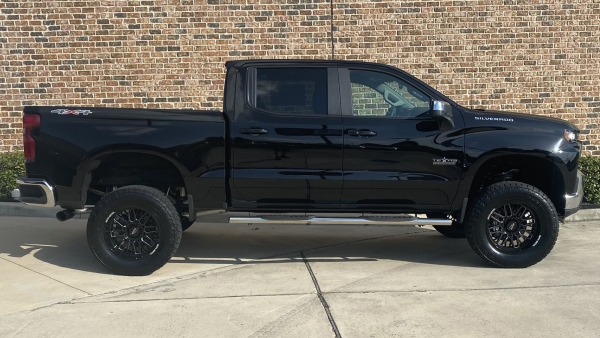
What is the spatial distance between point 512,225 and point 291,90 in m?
2.61

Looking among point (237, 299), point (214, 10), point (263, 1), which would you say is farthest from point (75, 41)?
point (237, 299)

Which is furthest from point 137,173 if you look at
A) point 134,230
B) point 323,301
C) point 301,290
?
point 323,301

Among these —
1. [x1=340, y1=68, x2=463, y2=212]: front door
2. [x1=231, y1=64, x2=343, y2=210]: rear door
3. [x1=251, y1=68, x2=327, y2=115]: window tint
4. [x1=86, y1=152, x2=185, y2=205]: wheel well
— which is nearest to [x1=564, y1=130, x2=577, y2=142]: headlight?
[x1=340, y1=68, x2=463, y2=212]: front door

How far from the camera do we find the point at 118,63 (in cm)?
1046

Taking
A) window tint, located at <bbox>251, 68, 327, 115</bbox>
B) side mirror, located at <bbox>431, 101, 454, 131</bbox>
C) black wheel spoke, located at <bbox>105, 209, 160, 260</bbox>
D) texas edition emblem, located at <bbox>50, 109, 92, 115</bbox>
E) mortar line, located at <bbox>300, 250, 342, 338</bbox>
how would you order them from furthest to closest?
window tint, located at <bbox>251, 68, 327, 115</bbox>
black wheel spoke, located at <bbox>105, 209, 160, 260</bbox>
texas edition emblem, located at <bbox>50, 109, 92, 115</bbox>
side mirror, located at <bbox>431, 101, 454, 131</bbox>
mortar line, located at <bbox>300, 250, 342, 338</bbox>

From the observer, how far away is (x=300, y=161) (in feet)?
20.5

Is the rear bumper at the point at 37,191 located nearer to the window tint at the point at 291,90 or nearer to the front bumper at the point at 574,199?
the window tint at the point at 291,90

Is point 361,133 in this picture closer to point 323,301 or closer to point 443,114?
point 443,114

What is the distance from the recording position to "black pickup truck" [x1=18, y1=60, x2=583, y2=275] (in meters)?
6.21

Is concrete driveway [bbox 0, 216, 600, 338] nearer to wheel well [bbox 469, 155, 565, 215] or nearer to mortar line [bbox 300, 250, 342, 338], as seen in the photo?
mortar line [bbox 300, 250, 342, 338]

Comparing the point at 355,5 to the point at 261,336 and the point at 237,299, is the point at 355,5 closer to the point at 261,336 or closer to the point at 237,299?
the point at 237,299

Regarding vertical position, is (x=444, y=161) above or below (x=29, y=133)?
below

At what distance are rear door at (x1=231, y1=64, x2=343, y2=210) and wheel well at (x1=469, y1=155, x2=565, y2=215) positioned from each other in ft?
5.11

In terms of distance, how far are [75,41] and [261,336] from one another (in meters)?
7.44
